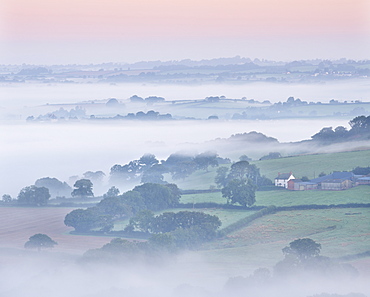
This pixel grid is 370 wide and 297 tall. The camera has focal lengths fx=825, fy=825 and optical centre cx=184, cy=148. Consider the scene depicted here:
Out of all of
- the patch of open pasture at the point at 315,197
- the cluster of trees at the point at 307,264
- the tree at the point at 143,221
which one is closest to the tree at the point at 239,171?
the patch of open pasture at the point at 315,197

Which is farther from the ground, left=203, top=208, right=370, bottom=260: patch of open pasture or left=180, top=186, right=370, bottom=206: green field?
left=180, top=186, right=370, bottom=206: green field

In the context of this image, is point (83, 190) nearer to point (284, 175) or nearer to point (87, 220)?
point (87, 220)

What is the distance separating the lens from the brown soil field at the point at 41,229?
3722cm

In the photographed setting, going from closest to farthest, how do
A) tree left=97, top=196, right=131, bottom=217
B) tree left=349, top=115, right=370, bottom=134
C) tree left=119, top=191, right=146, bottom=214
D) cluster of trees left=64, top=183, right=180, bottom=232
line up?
cluster of trees left=64, top=183, right=180, bottom=232 → tree left=97, top=196, right=131, bottom=217 → tree left=119, top=191, right=146, bottom=214 → tree left=349, top=115, right=370, bottom=134

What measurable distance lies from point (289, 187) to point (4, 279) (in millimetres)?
21956

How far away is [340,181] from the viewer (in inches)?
1820

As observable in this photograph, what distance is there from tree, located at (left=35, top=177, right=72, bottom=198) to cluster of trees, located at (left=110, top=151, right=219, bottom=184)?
5341 mm

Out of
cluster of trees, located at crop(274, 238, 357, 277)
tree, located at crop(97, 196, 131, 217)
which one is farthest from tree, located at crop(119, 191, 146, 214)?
cluster of trees, located at crop(274, 238, 357, 277)

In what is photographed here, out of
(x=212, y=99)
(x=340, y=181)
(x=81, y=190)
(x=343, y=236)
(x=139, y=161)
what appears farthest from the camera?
(x=212, y=99)

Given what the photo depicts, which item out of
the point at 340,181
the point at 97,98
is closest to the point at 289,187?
the point at 340,181

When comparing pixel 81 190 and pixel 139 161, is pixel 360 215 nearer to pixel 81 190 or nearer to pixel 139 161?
pixel 81 190

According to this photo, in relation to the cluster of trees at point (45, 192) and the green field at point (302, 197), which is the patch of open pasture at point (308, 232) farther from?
the cluster of trees at point (45, 192)

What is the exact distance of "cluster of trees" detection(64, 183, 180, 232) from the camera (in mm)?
41188

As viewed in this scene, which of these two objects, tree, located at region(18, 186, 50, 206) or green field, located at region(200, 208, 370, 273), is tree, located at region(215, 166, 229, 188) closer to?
green field, located at region(200, 208, 370, 273)
